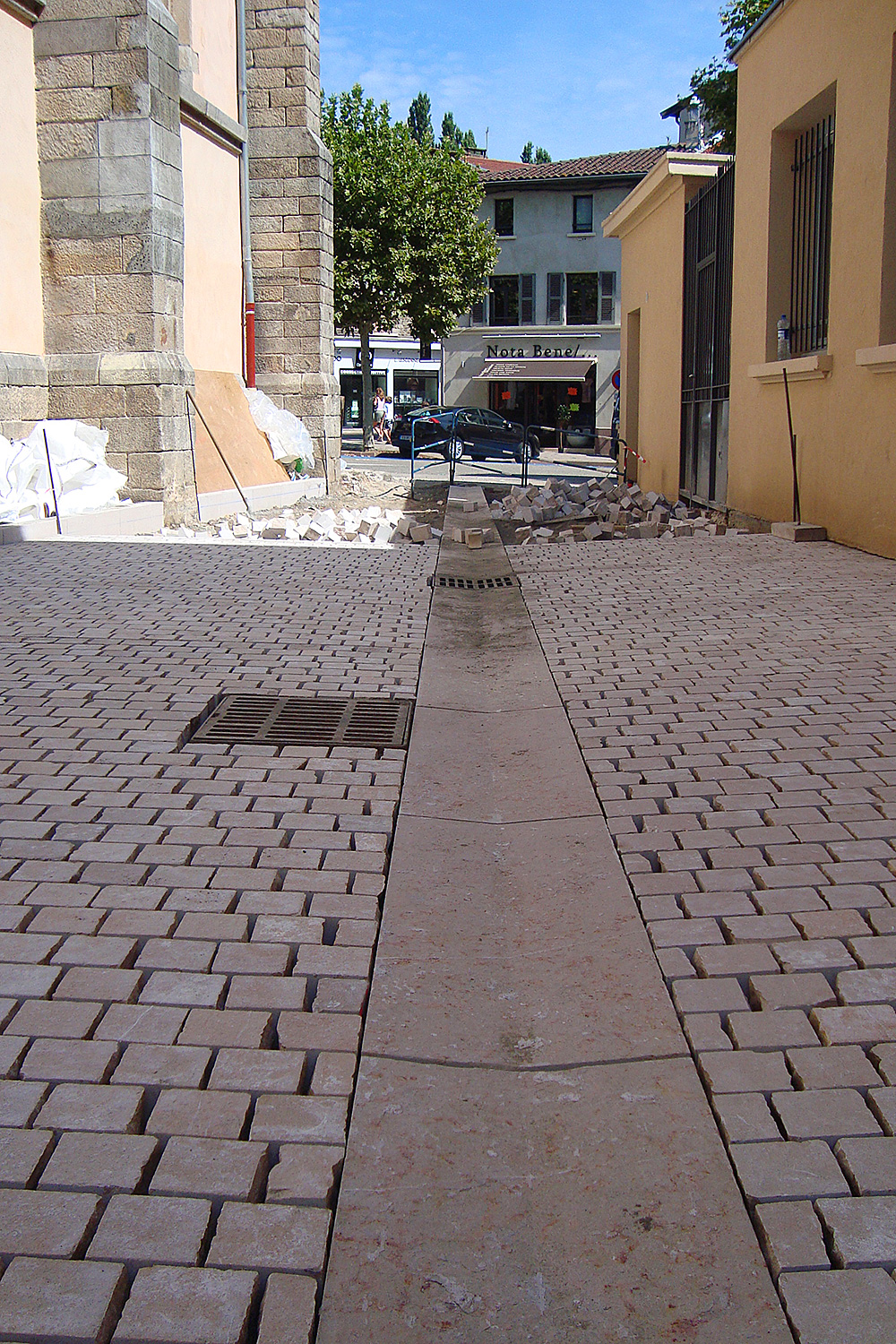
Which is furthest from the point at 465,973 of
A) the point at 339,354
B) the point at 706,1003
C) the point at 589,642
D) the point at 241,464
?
the point at 339,354

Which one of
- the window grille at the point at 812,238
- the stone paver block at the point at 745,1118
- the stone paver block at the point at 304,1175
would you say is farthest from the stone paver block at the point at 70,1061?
the window grille at the point at 812,238

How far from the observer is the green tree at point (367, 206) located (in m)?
37.1

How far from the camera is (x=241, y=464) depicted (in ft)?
49.1

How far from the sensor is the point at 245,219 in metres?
17.1

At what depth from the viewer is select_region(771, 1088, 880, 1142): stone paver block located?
6.59 feet

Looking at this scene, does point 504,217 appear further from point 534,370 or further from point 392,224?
point 392,224

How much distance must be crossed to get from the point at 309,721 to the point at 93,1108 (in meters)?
2.64

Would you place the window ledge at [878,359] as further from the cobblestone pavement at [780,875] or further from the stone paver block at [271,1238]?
the stone paver block at [271,1238]

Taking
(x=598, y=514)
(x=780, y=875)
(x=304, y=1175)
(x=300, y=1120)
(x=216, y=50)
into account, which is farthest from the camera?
(x=216, y=50)

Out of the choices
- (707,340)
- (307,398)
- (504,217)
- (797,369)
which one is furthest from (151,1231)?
(504,217)

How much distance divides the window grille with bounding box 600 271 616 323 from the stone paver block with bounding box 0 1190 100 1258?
4799 centimetres

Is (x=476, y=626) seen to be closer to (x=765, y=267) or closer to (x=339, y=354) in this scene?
(x=765, y=267)

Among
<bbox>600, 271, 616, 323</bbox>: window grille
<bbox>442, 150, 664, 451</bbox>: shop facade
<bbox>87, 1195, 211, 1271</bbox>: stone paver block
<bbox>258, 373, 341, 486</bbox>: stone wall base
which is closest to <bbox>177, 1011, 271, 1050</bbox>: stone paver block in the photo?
<bbox>87, 1195, 211, 1271</bbox>: stone paver block

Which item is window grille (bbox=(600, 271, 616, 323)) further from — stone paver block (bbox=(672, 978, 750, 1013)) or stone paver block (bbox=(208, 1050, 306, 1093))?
stone paver block (bbox=(208, 1050, 306, 1093))
